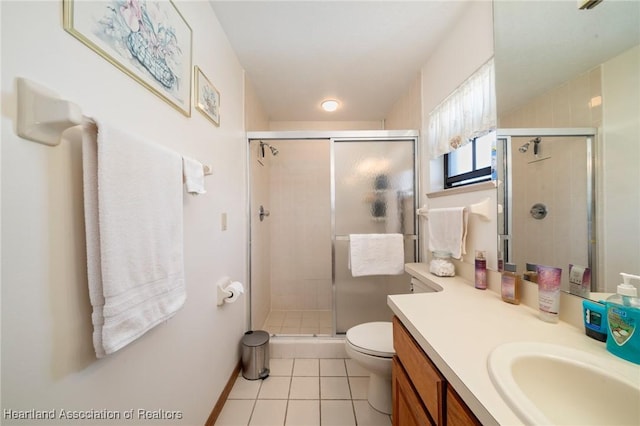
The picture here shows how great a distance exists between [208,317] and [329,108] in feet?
7.41

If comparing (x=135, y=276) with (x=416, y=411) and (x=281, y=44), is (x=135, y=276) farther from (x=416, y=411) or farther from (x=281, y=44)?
(x=281, y=44)

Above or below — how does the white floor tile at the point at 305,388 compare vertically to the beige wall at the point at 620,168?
below

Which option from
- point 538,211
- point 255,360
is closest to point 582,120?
point 538,211

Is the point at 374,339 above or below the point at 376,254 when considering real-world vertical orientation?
below

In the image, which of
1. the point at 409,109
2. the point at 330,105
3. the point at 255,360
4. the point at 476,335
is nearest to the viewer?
the point at 476,335

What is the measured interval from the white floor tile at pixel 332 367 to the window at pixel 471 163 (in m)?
1.62

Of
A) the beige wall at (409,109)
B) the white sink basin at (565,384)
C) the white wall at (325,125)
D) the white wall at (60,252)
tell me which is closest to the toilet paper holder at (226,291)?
the white wall at (60,252)

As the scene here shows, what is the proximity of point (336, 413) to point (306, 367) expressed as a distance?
18.2 inches

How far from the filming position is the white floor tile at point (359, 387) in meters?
1.46

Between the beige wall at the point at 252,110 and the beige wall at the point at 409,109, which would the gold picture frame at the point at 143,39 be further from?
the beige wall at the point at 409,109

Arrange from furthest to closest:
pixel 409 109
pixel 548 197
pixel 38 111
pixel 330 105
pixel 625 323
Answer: pixel 330 105 → pixel 409 109 → pixel 548 197 → pixel 625 323 → pixel 38 111

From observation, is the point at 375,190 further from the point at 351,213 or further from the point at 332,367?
the point at 332,367

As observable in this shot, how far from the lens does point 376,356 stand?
1.28m

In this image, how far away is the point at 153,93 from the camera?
0.84m
